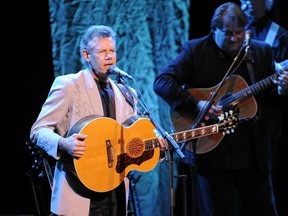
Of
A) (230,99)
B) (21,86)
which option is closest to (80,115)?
(230,99)

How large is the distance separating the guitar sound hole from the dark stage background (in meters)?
2.24

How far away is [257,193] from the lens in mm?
4461

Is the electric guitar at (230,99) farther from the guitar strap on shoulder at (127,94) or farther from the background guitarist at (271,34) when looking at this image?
the guitar strap on shoulder at (127,94)

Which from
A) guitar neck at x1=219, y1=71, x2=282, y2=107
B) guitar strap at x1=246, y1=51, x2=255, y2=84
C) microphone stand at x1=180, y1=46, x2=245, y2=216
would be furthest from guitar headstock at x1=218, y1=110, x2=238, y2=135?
guitar strap at x1=246, y1=51, x2=255, y2=84

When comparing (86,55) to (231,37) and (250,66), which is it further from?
(250,66)

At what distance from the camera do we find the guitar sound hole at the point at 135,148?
3.73 meters

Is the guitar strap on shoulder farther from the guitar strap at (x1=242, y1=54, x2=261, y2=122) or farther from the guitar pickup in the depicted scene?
the guitar strap at (x1=242, y1=54, x2=261, y2=122)

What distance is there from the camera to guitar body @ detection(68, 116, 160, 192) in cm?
353

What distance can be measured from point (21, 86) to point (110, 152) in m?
2.50

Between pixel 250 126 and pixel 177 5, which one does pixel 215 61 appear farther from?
pixel 177 5

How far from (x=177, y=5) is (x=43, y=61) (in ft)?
5.24

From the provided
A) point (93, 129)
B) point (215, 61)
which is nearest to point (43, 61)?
point (215, 61)

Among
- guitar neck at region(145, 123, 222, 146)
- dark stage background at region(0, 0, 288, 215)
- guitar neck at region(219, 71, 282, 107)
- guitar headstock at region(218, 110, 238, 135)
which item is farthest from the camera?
dark stage background at region(0, 0, 288, 215)

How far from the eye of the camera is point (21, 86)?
580cm
